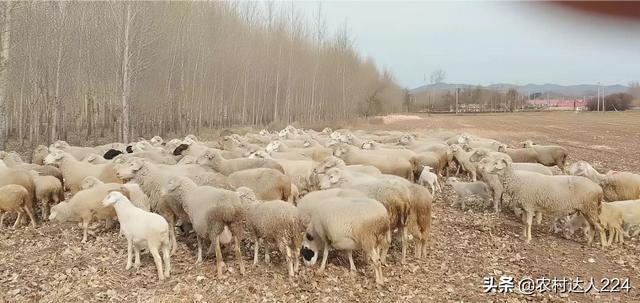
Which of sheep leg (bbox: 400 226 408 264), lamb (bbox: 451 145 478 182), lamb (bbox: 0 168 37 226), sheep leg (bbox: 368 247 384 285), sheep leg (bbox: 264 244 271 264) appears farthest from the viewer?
lamb (bbox: 451 145 478 182)

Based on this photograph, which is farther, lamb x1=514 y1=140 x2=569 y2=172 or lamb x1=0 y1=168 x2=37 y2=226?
lamb x1=514 y1=140 x2=569 y2=172

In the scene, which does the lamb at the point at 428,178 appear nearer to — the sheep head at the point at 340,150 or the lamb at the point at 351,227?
the sheep head at the point at 340,150

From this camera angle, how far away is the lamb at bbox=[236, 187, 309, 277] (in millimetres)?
7344

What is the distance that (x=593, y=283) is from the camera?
7.46 m

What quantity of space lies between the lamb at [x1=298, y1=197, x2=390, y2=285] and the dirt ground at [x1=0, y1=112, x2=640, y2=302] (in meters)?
0.43

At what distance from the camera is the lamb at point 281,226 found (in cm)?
734

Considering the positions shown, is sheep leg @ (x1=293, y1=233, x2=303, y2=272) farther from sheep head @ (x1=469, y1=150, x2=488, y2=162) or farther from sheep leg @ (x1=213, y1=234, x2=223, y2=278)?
sheep head @ (x1=469, y1=150, x2=488, y2=162)

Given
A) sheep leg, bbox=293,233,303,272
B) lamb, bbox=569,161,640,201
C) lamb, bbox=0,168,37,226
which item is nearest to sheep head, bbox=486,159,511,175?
lamb, bbox=569,161,640,201

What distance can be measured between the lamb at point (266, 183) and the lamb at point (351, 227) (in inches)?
76.7

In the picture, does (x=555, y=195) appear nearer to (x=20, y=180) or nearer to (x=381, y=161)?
(x=381, y=161)

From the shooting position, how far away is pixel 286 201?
972 cm

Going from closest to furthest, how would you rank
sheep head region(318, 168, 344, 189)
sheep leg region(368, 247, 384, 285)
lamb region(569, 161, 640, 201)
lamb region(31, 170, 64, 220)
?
sheep leg region(368, 247, 384, 285), sheep head region(318, 168, 344, 189), lamb region(569, 161, 640, 201), lamb region(31, 170, 64, 220)

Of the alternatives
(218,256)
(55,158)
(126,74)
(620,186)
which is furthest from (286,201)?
(126,74)

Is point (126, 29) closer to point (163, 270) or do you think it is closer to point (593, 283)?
point (163, 270)
